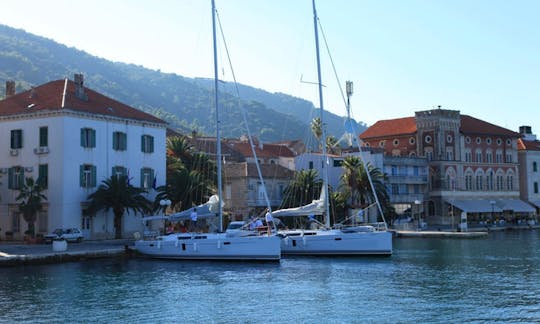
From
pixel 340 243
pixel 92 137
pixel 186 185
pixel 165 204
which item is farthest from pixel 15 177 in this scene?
pixel 340 243

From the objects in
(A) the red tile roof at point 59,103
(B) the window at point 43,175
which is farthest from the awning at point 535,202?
(B) the window at point 43,175

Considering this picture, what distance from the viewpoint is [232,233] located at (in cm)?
4869

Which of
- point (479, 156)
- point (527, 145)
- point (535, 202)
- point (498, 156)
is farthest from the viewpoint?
point (527, 145)

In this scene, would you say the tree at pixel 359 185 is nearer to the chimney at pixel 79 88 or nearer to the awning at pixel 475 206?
the awning at pixel 475 206

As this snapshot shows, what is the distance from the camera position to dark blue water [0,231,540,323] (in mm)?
27922

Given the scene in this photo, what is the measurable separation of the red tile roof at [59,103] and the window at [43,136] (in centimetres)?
161

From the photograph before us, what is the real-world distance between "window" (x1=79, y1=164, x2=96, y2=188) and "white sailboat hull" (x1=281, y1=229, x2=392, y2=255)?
17.7m

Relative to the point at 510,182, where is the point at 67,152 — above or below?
above

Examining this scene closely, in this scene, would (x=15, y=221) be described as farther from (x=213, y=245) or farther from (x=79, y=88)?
(x=213, y=245)

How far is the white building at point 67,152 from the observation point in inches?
2232

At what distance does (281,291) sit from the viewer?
34094 millimetres

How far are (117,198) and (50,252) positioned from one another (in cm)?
1090

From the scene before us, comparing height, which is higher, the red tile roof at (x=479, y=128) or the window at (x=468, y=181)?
the red tile roof at (x=479, y=128)

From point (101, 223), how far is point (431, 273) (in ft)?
98.0
